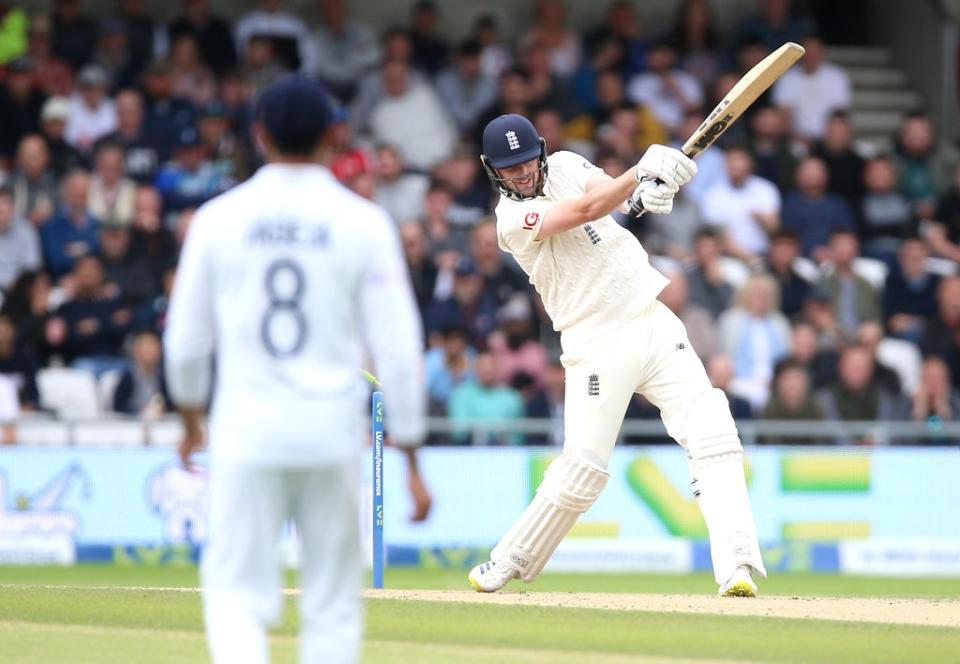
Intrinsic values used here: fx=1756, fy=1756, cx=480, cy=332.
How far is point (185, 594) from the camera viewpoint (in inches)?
371

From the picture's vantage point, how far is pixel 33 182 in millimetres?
16406

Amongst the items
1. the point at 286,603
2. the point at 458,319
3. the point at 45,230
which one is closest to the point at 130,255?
the point at 45,230

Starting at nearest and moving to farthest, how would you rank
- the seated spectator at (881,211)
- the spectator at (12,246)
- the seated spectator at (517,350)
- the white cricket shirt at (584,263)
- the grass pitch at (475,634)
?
the grass pitch at (475,634)
the white cricket shirt at (584,263)
the seated spectator at (517,350)
the spectator at (12,246)
the seated spectator at (881,211)

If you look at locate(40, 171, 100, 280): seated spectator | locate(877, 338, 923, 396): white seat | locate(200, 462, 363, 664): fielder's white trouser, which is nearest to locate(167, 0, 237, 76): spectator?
locate(40, 171, 100, 280): seated spectator

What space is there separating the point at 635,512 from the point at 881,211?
5.38 meters

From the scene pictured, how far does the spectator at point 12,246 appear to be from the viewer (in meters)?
15.8

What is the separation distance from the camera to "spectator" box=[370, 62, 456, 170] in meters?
18.0

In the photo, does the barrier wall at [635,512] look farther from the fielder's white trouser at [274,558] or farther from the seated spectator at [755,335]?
the fielder's white trouser at [274,558]

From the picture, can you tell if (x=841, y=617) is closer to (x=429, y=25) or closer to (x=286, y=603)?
(x=286, y=603)

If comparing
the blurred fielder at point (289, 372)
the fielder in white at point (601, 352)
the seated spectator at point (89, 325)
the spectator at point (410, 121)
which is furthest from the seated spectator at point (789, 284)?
the blurred fielder at point (289, 372)

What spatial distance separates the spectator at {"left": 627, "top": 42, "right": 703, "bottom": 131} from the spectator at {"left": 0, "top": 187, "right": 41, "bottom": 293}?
265 inches

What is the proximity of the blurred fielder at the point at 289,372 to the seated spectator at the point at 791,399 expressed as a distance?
10240 mm

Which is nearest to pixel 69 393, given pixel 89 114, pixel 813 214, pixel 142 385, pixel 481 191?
pixel 142 385

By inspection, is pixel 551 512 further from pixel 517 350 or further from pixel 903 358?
pixel 903 358
